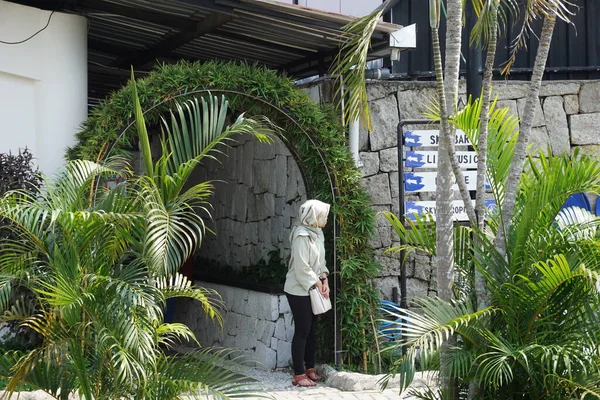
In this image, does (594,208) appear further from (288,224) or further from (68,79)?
(68,79)

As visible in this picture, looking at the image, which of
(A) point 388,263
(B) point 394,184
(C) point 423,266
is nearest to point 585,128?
(B) point 394,184

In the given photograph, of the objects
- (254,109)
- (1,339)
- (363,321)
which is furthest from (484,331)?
(1,339)

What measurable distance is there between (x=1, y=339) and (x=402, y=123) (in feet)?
12.8

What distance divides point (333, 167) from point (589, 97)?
3078mm

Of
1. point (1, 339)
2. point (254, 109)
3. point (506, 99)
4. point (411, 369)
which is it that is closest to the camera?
point (411, 369)

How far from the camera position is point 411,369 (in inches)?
175

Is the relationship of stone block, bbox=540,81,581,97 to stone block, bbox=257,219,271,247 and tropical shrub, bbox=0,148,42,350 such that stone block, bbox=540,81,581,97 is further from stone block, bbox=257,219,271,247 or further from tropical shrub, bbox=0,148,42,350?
tropical shrub, bbox=0,148,42,350

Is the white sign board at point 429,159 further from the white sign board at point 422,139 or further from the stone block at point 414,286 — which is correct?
the stone block at point 414,286

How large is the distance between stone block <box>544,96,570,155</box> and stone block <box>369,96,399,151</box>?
1642 millimetres

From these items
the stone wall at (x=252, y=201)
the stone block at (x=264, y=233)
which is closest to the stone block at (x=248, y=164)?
the stone wall at (x=252, y=201)

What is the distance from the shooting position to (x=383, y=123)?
8.34 metres

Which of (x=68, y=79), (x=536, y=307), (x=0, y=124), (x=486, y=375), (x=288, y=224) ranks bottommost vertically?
(x=486, y=375)

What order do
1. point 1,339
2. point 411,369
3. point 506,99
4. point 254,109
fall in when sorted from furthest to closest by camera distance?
point 506,99
point 254,109
point 1,339
point 411,369

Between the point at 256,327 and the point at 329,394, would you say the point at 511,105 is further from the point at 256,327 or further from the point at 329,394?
the point at 329,394
